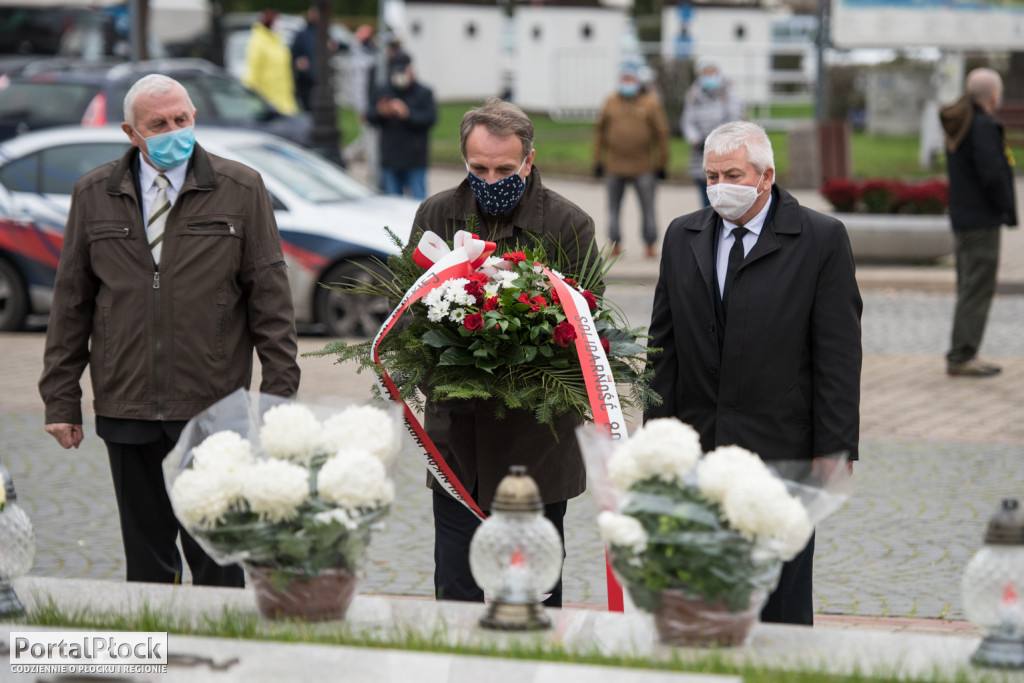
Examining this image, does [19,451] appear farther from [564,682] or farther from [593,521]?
[564,682]

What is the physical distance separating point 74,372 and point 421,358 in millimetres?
1432

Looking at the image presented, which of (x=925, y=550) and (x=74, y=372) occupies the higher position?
(x=74, y=372)

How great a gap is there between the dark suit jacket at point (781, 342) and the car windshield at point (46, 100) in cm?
1549

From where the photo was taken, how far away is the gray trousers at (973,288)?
1048 centimetres

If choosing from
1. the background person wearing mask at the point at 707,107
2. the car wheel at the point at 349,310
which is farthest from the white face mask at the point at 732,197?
the background person wearing mask at the point at 707,107

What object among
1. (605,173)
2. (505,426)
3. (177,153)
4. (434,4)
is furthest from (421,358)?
(434,4)

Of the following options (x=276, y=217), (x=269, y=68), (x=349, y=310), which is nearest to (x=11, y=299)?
(x=276, y=217)

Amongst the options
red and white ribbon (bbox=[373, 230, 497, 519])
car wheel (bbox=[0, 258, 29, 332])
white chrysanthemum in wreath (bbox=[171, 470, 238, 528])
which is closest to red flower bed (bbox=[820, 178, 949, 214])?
car wheel (bbox=[0, 258, 29, 332])

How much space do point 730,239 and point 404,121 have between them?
13.9 meters

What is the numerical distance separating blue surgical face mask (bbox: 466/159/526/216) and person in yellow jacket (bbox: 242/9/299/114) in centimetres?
1952

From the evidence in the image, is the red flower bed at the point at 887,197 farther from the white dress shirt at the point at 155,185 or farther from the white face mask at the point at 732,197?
the white dress shirt at the point at 155,185

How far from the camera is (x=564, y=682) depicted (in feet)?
8.96

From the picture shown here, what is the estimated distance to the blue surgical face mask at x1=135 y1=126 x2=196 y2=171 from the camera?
481 centimetres

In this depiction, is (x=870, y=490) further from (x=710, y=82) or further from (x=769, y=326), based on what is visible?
(x=710, y=82)
